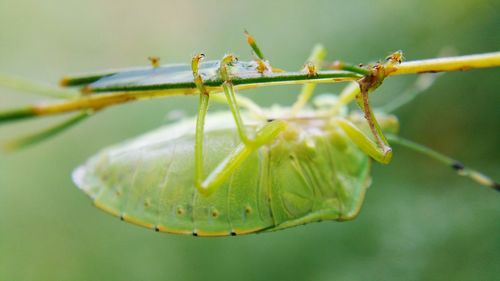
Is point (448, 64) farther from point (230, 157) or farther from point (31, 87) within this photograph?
point (31, 87)

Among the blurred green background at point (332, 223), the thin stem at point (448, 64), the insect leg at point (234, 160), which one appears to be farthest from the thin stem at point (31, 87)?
the thin stem at point (448, 64)

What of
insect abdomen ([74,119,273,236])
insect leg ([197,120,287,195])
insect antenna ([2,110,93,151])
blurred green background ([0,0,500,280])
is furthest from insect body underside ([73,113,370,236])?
blurred green background ([0,0,500,280])

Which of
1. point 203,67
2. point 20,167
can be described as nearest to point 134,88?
point 203,67

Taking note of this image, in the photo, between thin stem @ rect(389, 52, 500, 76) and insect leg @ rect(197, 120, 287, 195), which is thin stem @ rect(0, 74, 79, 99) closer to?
insect leg @ rect(197, 120, 287, 195)

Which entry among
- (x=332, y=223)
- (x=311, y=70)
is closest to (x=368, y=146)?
(x=311, y=70)

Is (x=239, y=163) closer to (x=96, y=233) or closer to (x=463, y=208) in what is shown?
(x=463, y=208)

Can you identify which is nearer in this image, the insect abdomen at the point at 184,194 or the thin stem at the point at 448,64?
the thin stem at the point at 448,64

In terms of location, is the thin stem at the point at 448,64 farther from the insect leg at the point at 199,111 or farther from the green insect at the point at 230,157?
the insect leg at the point at 199,111
